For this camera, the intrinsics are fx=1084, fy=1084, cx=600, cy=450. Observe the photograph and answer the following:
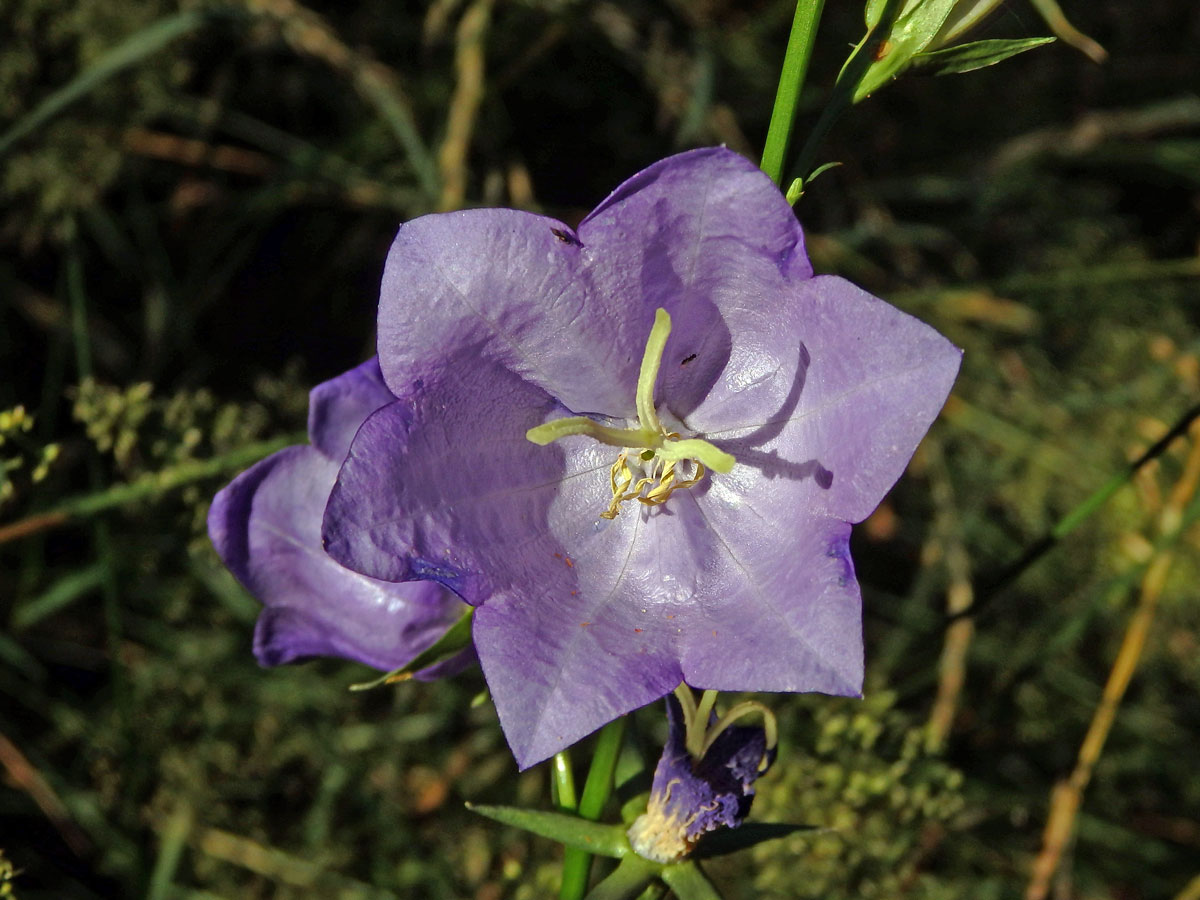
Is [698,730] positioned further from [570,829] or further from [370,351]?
[370,351]

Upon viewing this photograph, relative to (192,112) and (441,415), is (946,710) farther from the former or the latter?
(192,112)

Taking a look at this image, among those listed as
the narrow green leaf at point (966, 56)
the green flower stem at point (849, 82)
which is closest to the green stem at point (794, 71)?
the green flower stem at point (849, 82)

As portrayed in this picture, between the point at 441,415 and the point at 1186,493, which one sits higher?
the point at 441,415

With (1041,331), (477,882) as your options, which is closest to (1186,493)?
(1041,331)

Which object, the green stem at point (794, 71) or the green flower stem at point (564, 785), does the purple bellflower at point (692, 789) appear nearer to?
the green flower stem at point (564, 785)

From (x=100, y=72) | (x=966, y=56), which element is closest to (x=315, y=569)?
(x=966, y=56)

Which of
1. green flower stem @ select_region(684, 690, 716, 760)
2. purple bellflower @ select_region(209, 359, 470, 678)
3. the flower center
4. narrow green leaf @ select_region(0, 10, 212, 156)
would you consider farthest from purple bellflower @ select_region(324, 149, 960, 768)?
narrow green leaf @ select_region(0, 10, 212, 156)
